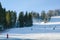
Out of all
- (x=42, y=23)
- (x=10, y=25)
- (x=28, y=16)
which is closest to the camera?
(x=10, y=25)

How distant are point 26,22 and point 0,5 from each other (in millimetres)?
15259

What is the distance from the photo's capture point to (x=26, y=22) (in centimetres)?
4166

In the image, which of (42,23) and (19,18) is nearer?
(19,18)

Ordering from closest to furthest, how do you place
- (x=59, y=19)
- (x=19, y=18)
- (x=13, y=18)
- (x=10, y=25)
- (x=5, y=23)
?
(x=5, y=23) → (x=10, y=25) → (x=13, y=18) → (x=19, y=18) → (x=59, y=19)

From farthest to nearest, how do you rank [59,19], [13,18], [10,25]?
1. [59,19]
2. [13,18]
3. [10,25]

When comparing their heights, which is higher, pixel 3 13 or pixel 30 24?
pixel 3 13

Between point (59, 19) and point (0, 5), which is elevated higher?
point (0, 5)

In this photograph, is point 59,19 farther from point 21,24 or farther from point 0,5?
point 0,5

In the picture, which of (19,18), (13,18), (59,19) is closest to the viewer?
(13,18)

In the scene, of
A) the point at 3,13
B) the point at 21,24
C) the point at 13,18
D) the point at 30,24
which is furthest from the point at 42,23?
the point at 3,13

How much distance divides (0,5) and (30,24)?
17268 mm

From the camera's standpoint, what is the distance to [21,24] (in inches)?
1593

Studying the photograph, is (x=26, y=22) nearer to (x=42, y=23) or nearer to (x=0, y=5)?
(x=42, y=23)

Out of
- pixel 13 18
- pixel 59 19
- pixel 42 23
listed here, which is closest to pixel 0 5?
pixel 13 18
